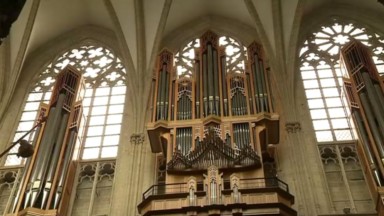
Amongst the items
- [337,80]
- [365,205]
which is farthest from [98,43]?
[365,205]

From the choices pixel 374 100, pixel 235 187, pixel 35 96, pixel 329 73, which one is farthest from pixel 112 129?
pixel 374 100

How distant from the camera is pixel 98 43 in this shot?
74.3 feet

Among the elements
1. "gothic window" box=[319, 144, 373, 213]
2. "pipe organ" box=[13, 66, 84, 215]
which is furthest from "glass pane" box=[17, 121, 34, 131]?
"gothic window" box=[319, 144, 373, 213]

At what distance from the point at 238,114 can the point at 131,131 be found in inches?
154

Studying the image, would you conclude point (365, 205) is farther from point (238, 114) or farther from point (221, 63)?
point (221, 63)

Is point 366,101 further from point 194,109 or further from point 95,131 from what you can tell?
point 95,131

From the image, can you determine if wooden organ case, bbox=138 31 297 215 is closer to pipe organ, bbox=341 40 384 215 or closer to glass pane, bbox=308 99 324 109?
glass pane, bbox=308 99 324 109

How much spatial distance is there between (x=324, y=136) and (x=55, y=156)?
8.42m

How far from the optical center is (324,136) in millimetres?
17625

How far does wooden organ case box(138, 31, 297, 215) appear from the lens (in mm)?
13734

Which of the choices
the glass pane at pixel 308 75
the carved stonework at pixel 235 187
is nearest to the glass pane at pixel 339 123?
the glass pane at pixel 308 75

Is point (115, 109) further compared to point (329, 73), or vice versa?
point (329, 73)

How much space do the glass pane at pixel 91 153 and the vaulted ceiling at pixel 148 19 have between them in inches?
145

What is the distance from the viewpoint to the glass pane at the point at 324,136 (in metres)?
17.5
